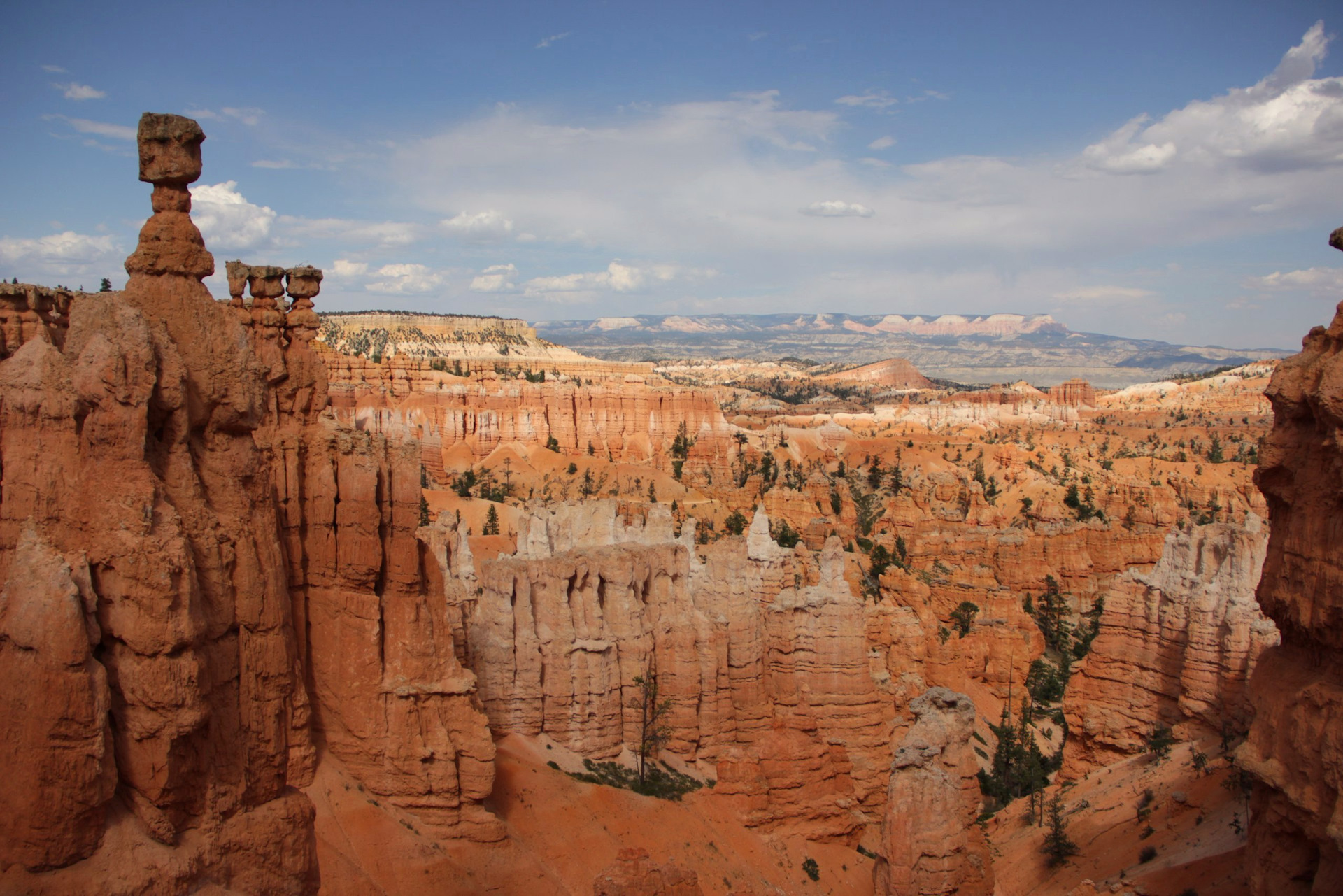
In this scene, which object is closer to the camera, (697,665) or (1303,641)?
(1303,641)

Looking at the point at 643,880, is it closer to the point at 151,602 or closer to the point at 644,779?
the point at 151,602

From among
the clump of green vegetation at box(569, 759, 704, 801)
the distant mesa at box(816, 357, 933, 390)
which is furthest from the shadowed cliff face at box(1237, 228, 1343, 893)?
the distant mesa at box(816, 357, 933, 390)

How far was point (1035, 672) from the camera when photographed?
3481 cm

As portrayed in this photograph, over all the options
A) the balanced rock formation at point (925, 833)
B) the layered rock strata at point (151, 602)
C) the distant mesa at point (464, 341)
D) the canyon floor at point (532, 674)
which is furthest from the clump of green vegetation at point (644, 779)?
the distant mesa at point (464, 341)

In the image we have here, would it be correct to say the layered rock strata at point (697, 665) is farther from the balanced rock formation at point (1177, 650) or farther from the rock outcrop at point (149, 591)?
the rock outcrop at point (149, 591)

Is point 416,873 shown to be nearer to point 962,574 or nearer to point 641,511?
point 641,511

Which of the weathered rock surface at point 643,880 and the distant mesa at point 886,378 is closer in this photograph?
the weathered rock surface at point 643,880

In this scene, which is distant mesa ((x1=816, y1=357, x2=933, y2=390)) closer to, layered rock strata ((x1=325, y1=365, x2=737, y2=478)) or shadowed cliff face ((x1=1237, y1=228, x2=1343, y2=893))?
layered rock strata ((x1=325, y1=365, x2=737, y2=478))

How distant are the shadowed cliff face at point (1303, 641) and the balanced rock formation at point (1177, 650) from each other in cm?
1124

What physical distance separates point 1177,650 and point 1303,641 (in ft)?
47.8

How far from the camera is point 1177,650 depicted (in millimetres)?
23734

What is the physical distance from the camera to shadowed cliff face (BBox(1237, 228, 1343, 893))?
383 inches

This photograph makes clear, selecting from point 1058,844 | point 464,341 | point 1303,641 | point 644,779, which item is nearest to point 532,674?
point 644,779

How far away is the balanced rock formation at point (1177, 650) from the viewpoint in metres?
21.6
